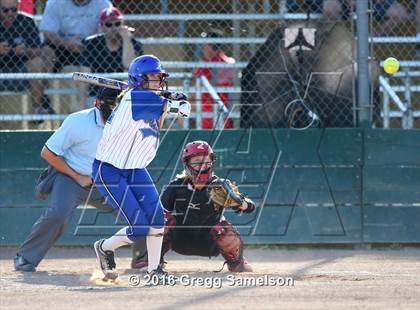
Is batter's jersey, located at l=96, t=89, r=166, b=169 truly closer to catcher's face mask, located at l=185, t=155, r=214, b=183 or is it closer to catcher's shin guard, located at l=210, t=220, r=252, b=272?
catcher's face mask, located at l=185, t=155, r=214, b=183

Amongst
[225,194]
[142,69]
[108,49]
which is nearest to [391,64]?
[225,194]

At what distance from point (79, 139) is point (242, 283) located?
211 cm

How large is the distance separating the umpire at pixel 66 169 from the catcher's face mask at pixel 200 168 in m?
0.86

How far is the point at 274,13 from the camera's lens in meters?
10.8

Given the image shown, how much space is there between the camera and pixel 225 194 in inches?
319

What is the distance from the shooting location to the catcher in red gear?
8148mm

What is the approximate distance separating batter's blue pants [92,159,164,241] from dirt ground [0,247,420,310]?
0.47 metres

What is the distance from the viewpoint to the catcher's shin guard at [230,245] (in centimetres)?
816

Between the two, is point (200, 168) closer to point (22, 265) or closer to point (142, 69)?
point (142, 69)

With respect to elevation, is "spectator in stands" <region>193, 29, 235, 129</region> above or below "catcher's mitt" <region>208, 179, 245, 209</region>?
above

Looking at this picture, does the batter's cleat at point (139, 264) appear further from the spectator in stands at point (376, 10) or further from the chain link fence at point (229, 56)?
the spectator in stands at point (376, 10)

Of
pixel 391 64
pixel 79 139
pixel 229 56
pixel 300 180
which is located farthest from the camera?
pixel 229 56

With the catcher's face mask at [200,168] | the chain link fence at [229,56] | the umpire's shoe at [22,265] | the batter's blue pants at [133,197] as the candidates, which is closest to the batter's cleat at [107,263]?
the batter's blue pants at [133,197]

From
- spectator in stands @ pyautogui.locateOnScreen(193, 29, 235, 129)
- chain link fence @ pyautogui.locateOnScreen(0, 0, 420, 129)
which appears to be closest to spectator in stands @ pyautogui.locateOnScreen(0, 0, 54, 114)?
chain link fence @ pyautogui.locateOnScreen(0, 0, 420, 129)
